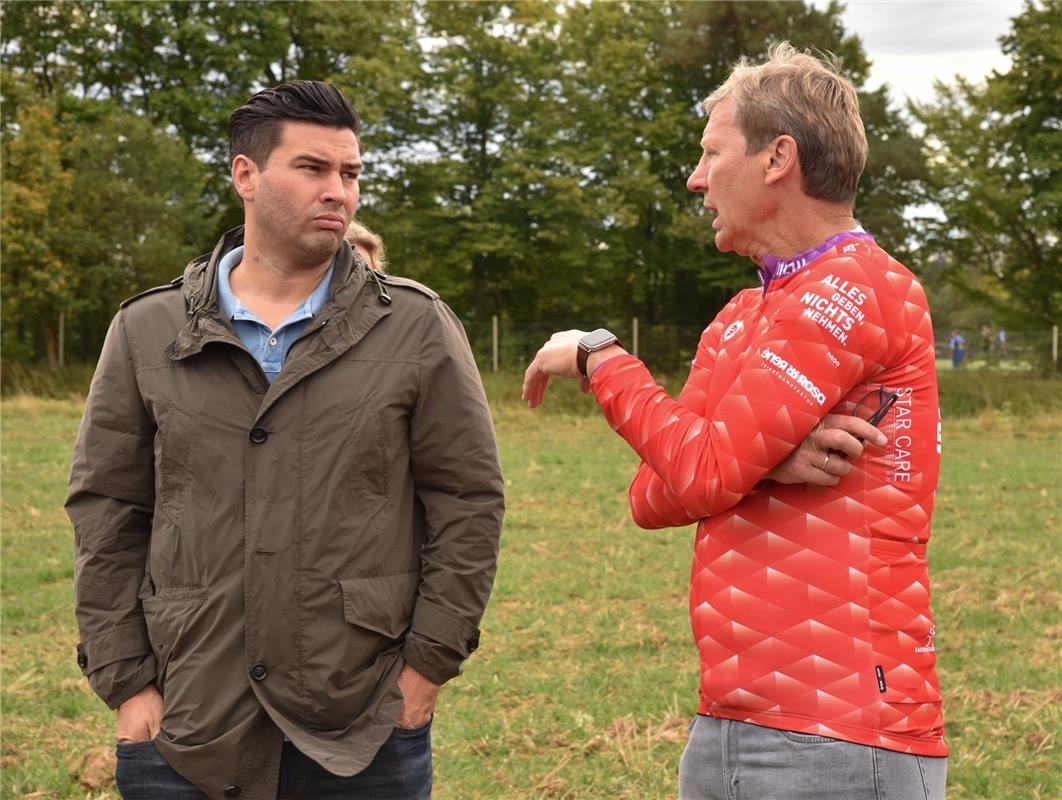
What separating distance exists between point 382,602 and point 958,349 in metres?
31.2

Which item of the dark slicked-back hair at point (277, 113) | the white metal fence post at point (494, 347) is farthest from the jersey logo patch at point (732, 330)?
the white metal fence post at point (494, 347)

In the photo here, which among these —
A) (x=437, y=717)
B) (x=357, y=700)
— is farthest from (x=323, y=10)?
(x=357, y=700)

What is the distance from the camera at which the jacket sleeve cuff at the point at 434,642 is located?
2.92 m

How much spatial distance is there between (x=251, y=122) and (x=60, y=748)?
3857 millimetres

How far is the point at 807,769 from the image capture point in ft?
7.32

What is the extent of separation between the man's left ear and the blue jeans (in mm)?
1577

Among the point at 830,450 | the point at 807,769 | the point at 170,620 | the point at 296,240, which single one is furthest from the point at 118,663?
the point at 830,450

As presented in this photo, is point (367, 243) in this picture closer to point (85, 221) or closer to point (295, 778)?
point (295, 778)

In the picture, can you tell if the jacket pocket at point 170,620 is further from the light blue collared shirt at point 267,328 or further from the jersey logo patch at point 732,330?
the jersey logo patch at point 732,330

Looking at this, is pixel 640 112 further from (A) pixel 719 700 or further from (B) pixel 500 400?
(A) pixel 719 700

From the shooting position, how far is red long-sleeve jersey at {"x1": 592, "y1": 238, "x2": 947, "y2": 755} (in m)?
2.20

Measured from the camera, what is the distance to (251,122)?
304cm

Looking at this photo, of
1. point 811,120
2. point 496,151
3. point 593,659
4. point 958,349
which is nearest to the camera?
point 811,120

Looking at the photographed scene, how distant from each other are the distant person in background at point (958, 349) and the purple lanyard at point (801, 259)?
27.7 meters
